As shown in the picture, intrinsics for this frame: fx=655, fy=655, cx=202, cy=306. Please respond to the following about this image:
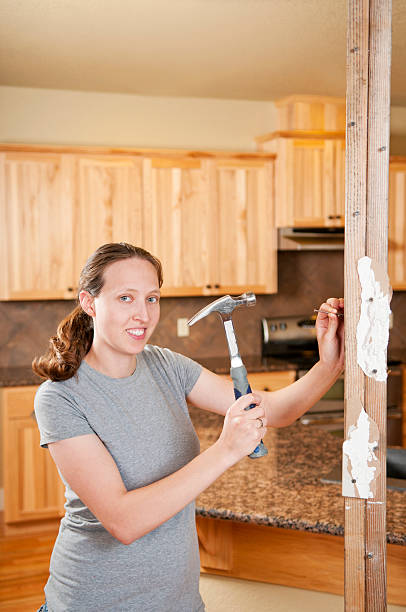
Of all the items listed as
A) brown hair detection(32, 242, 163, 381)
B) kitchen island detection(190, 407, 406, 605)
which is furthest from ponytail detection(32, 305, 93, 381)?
kitchen island detection(190, 407, 406, 605)

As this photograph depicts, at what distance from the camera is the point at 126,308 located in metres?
1.27

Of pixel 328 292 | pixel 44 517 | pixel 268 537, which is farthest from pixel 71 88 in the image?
pixel 268 537

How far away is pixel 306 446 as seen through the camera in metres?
2.25

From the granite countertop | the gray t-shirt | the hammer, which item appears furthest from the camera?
the granite countertop

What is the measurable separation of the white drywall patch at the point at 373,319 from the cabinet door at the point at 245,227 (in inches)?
136

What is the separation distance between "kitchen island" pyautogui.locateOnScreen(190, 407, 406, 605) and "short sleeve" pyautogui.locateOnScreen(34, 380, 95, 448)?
1.95ft

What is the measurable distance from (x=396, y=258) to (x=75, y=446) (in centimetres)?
402

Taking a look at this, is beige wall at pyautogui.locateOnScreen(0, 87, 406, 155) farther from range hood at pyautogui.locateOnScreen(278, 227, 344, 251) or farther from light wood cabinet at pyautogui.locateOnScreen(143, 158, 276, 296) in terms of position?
range hood at pyautogui.locateOnScreen(278, 227, 344, 251)

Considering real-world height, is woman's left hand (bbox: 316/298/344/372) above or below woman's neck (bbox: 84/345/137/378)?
above

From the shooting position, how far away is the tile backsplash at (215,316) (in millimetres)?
4410

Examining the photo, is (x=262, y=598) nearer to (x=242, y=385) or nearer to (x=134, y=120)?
(x=242, y=385)

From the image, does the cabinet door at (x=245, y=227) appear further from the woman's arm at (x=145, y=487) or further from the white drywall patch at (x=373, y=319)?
the white drywall patch at (x=373, y=319)

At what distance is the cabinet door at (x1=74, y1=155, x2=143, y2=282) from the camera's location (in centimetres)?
419

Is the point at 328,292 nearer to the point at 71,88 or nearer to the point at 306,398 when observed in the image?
the point at 71,88
